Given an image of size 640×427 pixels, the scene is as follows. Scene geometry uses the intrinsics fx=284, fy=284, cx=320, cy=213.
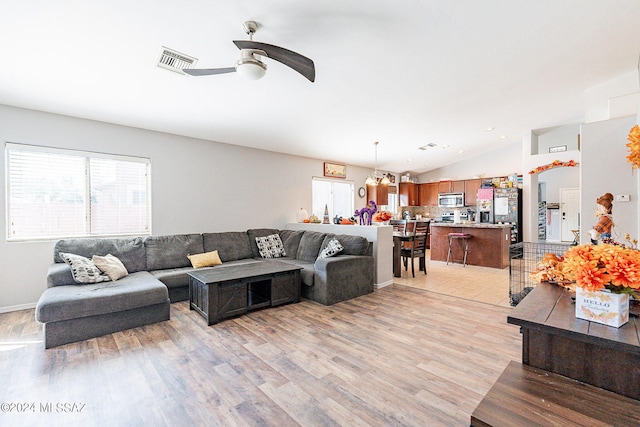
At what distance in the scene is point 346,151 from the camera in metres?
6.68

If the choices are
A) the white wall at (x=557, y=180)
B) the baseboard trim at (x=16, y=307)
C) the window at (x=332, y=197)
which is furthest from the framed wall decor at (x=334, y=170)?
the white wall at (x=557, y=180)

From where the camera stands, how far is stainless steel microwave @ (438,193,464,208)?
9.18 m

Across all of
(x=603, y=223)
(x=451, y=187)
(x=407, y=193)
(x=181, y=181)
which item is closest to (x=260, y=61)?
(x=181, y=181)

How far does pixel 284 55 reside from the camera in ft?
7.13

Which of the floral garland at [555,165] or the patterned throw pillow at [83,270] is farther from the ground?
the floral garland at [555,165]

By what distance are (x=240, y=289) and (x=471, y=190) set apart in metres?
8.23

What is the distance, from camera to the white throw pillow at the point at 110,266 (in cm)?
347

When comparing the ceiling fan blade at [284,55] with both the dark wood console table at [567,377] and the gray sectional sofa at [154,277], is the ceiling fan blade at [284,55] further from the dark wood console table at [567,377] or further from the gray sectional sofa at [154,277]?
the gray sectional sofa at [154,277]

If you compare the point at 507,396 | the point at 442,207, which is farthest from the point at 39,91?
the point at 442,207

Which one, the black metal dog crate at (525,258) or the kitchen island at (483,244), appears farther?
the kitchen island at (483,244)

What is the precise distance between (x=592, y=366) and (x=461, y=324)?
2189 millimetres

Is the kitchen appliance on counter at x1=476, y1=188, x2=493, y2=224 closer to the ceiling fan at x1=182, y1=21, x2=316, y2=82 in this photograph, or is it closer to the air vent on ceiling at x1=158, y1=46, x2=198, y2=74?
the ceiling fan at x1=182, y1=21, x2=316, y2=82

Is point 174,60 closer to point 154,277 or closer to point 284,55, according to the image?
point 284,55

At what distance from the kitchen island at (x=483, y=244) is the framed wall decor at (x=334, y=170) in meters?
2.77
